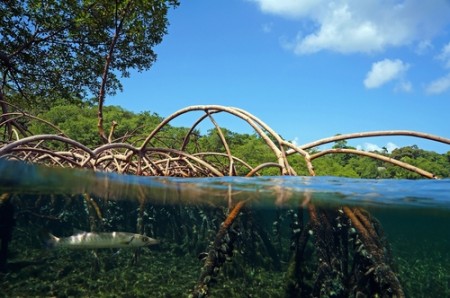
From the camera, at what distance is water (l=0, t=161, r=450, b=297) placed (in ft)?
16.1

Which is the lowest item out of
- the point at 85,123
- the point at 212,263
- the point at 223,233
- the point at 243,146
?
the point at 212,263

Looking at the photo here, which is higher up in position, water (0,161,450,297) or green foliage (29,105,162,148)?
green foliage (29,105,162,148)

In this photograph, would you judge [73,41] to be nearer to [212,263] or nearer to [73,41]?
[73,41]

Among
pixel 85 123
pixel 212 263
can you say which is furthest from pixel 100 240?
pixel 85 123

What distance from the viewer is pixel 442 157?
1084 inches

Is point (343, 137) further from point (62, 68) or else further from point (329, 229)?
point (62, 68)

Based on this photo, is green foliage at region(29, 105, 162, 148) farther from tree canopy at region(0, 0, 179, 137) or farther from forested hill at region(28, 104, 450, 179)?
tree canopy at region(0, 0, 179, 137)

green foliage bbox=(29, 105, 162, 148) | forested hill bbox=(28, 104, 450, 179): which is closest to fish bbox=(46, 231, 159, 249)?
forested hill bbox=(28, 104, 450, 179)

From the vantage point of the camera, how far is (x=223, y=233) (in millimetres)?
5176

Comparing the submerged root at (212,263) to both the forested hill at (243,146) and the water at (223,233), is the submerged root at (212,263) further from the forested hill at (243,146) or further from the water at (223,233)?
the forested hill at (243,146)

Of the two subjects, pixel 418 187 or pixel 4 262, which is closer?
pixel 4 262

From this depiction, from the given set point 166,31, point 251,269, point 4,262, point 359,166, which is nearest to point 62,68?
point 166,31

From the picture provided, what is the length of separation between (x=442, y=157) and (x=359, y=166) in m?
7.45

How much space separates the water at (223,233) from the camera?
4.92 meters
